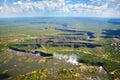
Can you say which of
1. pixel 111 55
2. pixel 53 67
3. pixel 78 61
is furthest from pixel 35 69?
pixel 111 55

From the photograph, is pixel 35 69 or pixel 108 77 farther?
pixel 35 69

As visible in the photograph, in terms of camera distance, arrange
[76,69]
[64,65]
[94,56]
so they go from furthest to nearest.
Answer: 1. [94,56]
2. [64,65]
3. [76,69]

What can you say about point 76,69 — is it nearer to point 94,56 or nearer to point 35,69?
point 35,69

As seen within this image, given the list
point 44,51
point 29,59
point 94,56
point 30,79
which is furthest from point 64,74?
point 44,51

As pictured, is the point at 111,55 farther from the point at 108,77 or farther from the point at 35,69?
the point at 35,69

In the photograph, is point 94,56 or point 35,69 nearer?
point 35,69

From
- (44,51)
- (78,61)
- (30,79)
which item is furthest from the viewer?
(44,51)

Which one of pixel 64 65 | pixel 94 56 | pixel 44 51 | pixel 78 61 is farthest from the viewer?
pixel 44 51

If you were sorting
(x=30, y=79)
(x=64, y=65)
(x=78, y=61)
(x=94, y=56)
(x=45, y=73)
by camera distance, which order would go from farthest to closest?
(x=94, y=56), (x=78, y=61), (x=64, y=65), (x=45, y=73), (x=30, y=79)
